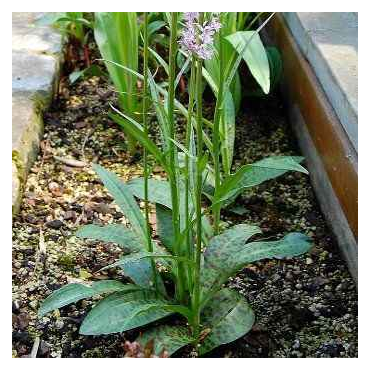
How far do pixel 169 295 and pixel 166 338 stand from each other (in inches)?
6.6

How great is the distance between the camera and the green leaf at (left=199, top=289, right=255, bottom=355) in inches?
55.2

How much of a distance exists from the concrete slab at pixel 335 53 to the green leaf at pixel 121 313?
1.79 feet

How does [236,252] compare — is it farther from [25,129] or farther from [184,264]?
[25,129]

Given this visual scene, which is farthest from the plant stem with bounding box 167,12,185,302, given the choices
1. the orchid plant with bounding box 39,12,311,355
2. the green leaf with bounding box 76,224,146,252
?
the green leaf with bounding box 76,224,146,252

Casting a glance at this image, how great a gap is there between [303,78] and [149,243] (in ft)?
2.76

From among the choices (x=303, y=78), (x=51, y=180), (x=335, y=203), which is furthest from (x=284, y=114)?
(x=51, y=180)

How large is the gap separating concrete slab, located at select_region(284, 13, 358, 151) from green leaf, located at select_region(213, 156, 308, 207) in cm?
27

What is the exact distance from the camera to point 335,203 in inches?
69.4

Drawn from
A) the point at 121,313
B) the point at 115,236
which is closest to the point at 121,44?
the point at 115,236

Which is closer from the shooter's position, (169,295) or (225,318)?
(225,318)

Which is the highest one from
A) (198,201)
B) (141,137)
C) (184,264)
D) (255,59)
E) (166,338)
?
(255,59)

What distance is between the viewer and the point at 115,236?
1517 mm

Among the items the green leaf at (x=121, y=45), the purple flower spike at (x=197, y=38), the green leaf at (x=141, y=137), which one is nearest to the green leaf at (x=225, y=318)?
the green leaf at (x=141, y=137)

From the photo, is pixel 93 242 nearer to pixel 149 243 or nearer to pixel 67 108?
pixel 149 243
